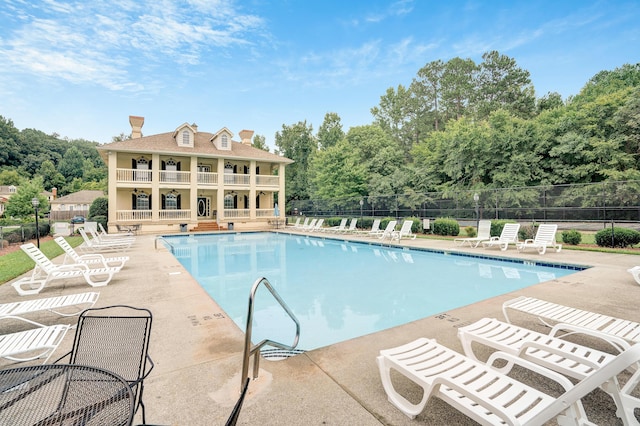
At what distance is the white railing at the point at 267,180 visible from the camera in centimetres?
2605

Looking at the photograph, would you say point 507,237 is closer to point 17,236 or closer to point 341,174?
point 341,174

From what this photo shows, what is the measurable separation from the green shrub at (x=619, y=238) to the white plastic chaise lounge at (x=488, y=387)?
12022 mm

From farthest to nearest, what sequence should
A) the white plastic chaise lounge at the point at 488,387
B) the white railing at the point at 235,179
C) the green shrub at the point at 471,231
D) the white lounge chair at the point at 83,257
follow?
the white railing at the point at 235,179 → the green shrub at the point at 471,231 → the white lounge chair at the point at 83,257 → the white plastic chaise lounge at the point at 488,387

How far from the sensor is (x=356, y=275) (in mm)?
9070

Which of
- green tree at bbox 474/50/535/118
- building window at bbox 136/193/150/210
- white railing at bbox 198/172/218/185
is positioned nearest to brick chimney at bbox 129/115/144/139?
building window at bbox 136/193/150/210

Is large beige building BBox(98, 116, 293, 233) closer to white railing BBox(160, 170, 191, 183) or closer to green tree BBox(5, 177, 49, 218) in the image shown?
white railing BBox(160, 170, 191, 183)

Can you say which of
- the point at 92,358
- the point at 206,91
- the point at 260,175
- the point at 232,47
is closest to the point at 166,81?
the point at 206,91

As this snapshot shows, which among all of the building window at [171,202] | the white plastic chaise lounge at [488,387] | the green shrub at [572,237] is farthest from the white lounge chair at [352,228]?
the white plastic chaise lounge at [488,387]

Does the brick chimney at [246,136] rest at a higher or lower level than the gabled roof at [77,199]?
higher

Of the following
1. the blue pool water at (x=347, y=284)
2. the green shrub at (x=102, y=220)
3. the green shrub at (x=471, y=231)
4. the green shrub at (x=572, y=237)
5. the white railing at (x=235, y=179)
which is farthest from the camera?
the white railing at (x=235, y=179)

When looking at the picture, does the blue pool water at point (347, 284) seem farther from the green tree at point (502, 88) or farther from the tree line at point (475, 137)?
the green tree at point (502, 88)

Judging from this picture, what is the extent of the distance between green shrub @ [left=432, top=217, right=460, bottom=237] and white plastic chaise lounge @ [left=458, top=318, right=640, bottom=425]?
1387 cm

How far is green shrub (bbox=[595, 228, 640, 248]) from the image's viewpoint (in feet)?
34.8

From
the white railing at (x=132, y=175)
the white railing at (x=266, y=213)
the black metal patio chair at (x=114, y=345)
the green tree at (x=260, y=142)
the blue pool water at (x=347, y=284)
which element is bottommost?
the blue pool water at (x=347, y=284)
